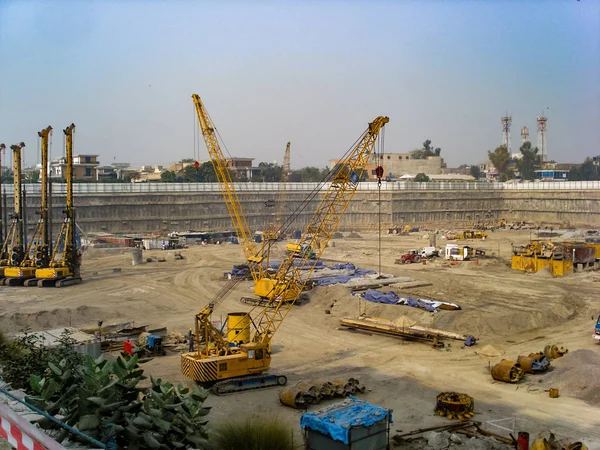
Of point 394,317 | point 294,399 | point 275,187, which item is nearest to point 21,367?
point 294,399

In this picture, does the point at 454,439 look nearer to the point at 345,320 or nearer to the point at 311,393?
the point at 311,393

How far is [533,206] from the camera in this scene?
314 ft

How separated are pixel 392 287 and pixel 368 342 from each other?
1235 centimetres

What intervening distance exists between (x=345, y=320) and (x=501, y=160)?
399 ft

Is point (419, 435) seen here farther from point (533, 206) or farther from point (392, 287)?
point (533, 206)

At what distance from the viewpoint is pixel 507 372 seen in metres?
22.3

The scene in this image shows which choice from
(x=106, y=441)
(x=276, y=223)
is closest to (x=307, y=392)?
(x=106, y=441)

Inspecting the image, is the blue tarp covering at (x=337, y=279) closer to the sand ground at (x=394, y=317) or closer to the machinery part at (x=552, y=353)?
the sand ground at (x=394, y=317)

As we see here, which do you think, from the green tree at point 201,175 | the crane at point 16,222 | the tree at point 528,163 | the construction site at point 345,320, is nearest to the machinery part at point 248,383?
the construction site at point 345,320

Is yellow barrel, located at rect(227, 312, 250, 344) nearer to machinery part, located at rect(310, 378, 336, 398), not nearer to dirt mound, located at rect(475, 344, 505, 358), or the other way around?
machinery part, located at rect(310, 378, 336, 398)

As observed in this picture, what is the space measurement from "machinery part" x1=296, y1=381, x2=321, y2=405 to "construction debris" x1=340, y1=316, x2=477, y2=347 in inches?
Answer: 348

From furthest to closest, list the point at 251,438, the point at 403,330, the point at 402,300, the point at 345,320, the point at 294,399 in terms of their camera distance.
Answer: the point at 402,300 < the point at 345,320 < the point at 403,330 < the point at 294,399 < the point at 251,438

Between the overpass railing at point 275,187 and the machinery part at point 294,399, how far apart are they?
176 feet

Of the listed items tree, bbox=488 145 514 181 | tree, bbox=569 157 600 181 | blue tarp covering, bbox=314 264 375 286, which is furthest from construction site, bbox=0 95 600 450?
tree, bbox=569 157 600 181
